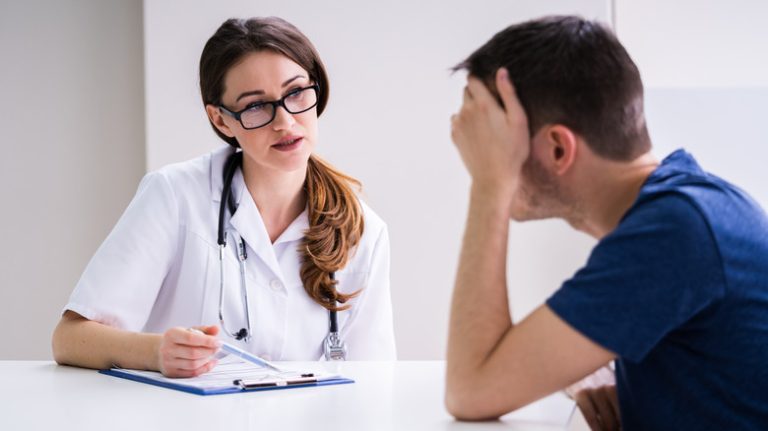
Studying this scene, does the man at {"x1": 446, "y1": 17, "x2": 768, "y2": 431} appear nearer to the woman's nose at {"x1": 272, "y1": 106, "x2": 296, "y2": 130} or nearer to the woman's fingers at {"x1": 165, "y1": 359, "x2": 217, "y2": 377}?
the woman's fingers at {"x1": 165, "y1": 359, "x2": 217, "y2": 377}

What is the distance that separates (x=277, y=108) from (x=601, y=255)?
3.44 ft

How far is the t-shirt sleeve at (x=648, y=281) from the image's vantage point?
0.89 meters

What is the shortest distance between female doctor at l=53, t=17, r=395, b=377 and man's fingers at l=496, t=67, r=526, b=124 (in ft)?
2.66

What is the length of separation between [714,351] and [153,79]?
2.71 metres

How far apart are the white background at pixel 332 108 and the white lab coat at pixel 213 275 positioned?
142cm

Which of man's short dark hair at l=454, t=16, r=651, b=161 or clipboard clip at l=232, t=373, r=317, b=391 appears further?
clipboard clip at l=232, t=373, r=317, b=391

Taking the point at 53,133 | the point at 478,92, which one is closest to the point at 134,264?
the point at 478,92

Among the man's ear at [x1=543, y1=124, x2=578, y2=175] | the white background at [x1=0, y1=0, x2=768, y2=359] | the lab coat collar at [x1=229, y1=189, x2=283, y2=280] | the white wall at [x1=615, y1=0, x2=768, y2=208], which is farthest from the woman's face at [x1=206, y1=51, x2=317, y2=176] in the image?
the white wall at [x1=615, y1=0, x2=768, y2=208]

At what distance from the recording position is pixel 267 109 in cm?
183

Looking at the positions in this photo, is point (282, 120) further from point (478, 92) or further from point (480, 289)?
point (480, 289)

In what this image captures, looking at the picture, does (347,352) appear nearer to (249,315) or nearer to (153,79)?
(249,315)

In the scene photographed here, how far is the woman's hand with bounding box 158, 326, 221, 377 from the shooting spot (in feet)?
4.43

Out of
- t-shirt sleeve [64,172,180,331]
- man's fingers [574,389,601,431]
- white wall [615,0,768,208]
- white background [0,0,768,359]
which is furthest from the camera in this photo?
white wall [615,0,768,208]

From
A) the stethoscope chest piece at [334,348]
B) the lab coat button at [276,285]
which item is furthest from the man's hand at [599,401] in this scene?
the lab coat button at [276,285]
